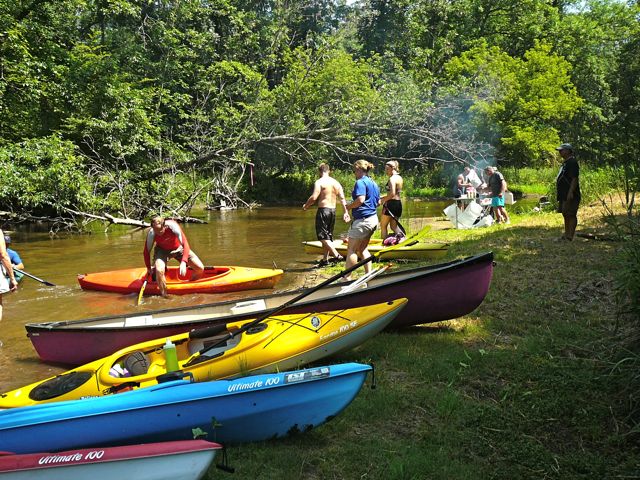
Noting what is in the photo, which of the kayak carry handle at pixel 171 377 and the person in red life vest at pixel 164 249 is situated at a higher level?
the person in red life vest at pixel 164 249

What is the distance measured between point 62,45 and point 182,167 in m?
5.86

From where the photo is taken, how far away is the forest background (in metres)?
17.8

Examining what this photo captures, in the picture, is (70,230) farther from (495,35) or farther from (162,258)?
(495,35)

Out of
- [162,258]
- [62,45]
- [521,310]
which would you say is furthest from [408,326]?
[62,45]

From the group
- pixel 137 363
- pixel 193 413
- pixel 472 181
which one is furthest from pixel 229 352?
pixel 472 181

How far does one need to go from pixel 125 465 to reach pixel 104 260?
1030 centimetres

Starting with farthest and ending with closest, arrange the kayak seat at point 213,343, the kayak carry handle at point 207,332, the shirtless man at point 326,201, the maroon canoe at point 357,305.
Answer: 1. the shirtless man at point 326,201
2. the maroon canoe at point 357,305
3. the kayak carry handle at point 207,332
4. the kayak seat at point 213,343

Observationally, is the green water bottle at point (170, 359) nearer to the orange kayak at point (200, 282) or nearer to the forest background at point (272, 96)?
the forest background at point (272, 96)

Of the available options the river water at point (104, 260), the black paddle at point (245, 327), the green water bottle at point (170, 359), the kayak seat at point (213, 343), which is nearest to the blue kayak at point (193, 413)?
the green water bottle at point (170, 359)

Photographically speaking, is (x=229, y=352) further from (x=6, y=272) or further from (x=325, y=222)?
(x=325, y=222)

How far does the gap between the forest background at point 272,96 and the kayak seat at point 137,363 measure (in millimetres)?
4232

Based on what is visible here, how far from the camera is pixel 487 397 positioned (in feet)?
14.1

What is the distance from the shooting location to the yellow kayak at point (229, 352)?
446 centimetres

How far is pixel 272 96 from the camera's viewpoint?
25.3 metres
